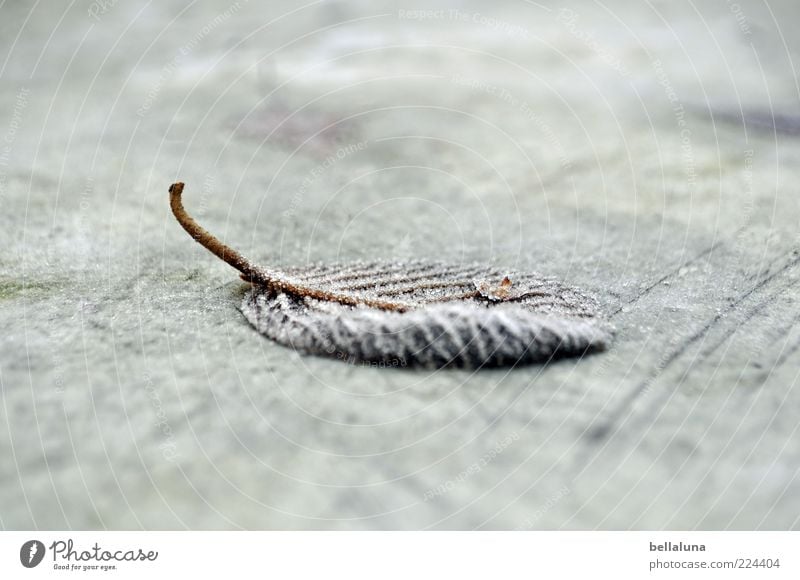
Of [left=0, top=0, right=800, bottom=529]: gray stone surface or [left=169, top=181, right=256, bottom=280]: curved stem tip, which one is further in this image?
[left=169, top=181, right=256, bottom=280]: curved stem tip

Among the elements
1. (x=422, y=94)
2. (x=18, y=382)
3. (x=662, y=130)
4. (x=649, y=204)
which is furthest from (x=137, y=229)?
(x=662, y=130)

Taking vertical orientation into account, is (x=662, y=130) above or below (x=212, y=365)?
above

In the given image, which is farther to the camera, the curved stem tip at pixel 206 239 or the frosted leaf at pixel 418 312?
the curved stem tip at pixel 206 239

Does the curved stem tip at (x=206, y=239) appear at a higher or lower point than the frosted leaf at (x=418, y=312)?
higher

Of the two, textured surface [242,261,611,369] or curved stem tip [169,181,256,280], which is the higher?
curved stem tip [169,181,256,280]
